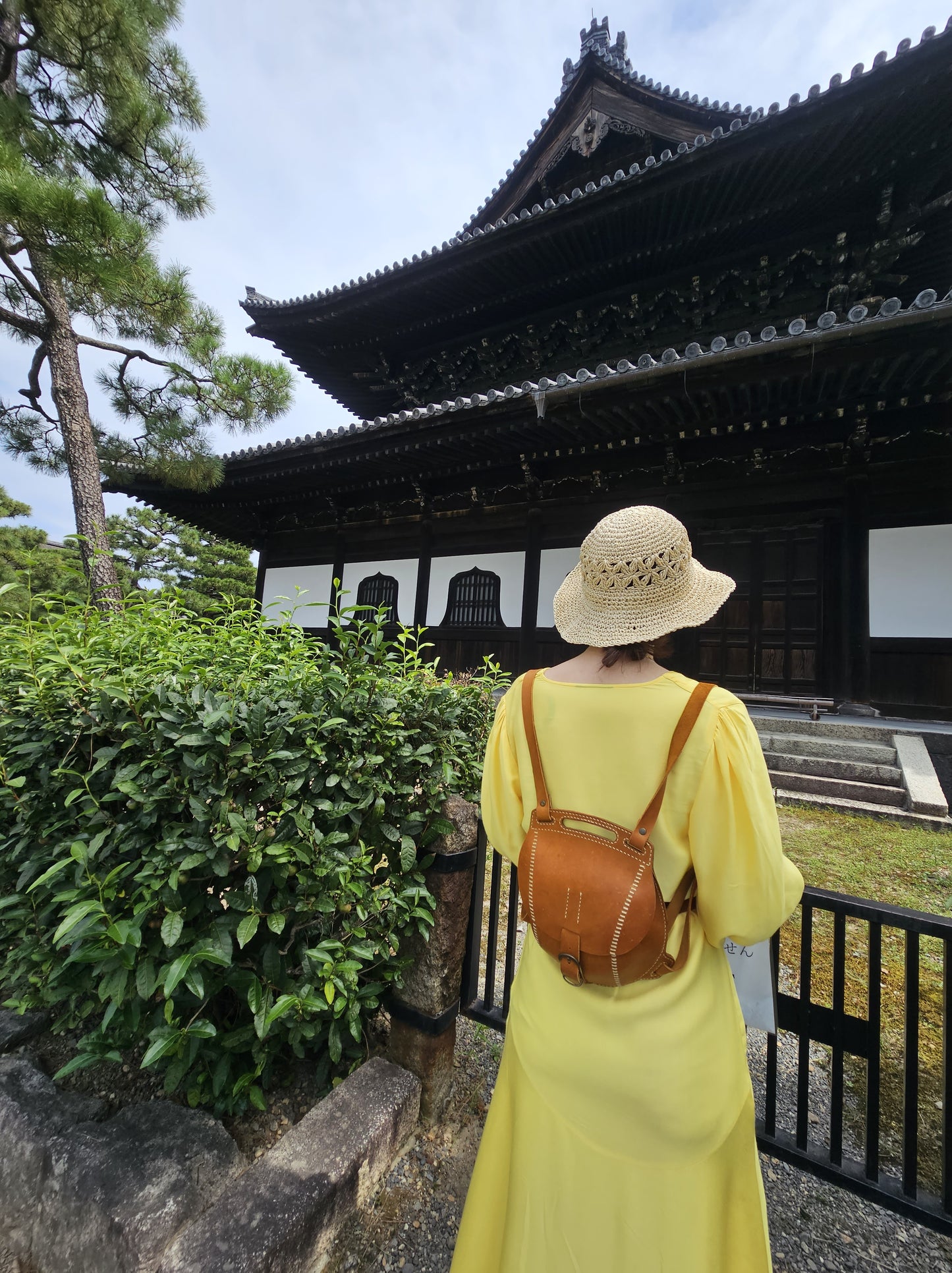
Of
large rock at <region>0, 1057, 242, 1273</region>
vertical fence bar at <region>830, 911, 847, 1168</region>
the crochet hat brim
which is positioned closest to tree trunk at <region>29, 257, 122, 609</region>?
large rock at <region>0, 1057, 242, 1273</region>

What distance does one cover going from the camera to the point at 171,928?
1.41m

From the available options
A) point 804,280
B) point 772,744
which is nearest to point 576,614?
point 772,744

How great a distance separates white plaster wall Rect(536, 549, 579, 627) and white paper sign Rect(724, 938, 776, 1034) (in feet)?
19.4

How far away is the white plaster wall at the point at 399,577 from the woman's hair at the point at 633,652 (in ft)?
23.7

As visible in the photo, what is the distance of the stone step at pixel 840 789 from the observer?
4586 mm

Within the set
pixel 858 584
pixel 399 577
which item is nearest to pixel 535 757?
pixel 858 584

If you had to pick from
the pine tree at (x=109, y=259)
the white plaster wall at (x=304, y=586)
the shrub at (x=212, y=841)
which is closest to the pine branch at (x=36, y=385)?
the pine tree at (x=109, y=259)

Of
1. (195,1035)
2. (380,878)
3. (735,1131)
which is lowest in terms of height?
(195,1035)

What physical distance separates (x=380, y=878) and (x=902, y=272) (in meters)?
8.15

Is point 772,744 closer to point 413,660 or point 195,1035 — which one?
point 413,660

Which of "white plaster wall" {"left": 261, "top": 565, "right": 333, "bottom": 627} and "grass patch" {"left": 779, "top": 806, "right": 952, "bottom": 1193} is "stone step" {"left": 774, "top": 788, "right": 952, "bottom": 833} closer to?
"grass patch" {"left": 779, "top": 806, "right": 952, "bottom": 1193}

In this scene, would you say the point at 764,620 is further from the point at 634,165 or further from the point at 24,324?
Result: the point at 24,324

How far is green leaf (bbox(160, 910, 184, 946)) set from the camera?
1.40 meters

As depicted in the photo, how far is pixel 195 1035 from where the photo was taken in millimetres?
1451
